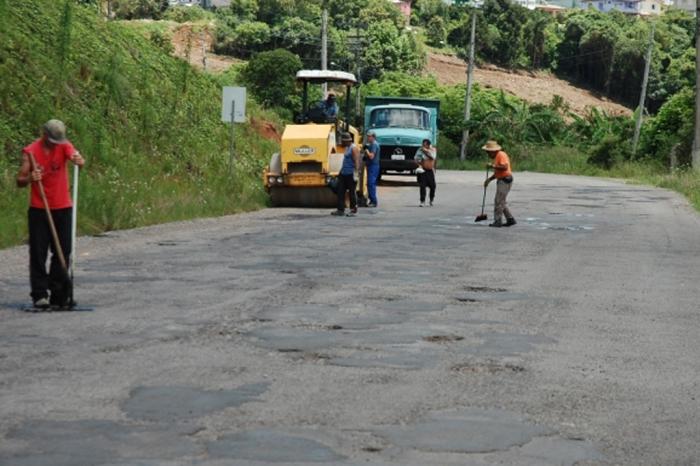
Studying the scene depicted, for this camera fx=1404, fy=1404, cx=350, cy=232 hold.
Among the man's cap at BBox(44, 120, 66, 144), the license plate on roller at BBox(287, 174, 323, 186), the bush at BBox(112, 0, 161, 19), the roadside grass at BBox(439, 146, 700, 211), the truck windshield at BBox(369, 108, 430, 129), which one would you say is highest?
the bush at BBox(112, 0, 161, 19)

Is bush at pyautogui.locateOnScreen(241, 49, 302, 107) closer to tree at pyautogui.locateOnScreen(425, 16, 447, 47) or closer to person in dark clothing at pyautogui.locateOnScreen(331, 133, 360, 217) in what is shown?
person in dark clothing at pyautogui.locateOnScreen(331, 133, 360, 217)

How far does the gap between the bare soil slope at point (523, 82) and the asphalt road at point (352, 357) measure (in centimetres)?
9233

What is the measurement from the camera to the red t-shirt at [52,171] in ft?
44.9

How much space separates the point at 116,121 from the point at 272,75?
4243cm

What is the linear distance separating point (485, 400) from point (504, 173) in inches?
705

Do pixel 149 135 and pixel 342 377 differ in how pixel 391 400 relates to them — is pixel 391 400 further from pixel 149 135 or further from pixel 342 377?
pixel 149 135

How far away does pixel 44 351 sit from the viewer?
1109cm

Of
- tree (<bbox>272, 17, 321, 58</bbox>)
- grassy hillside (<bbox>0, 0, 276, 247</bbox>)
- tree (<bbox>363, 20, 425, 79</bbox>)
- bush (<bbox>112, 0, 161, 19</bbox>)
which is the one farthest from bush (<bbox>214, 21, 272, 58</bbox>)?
grassy hillside (<bbox>0, 0, 276, 247</bbox>)

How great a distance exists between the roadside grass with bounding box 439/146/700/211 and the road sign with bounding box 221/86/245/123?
1130 inches

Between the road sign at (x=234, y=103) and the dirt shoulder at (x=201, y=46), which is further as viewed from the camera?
the dirt shoulder at (x=201, y=46)

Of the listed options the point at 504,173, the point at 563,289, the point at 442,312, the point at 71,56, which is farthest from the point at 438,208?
the point at 442,312

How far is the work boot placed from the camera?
1370 centimetres

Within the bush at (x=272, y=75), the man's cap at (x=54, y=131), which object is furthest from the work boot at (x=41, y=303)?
the bush at (x=272, y=75)

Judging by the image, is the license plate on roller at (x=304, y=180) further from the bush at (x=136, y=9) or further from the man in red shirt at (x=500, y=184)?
the bush at (x=136, y=9)
